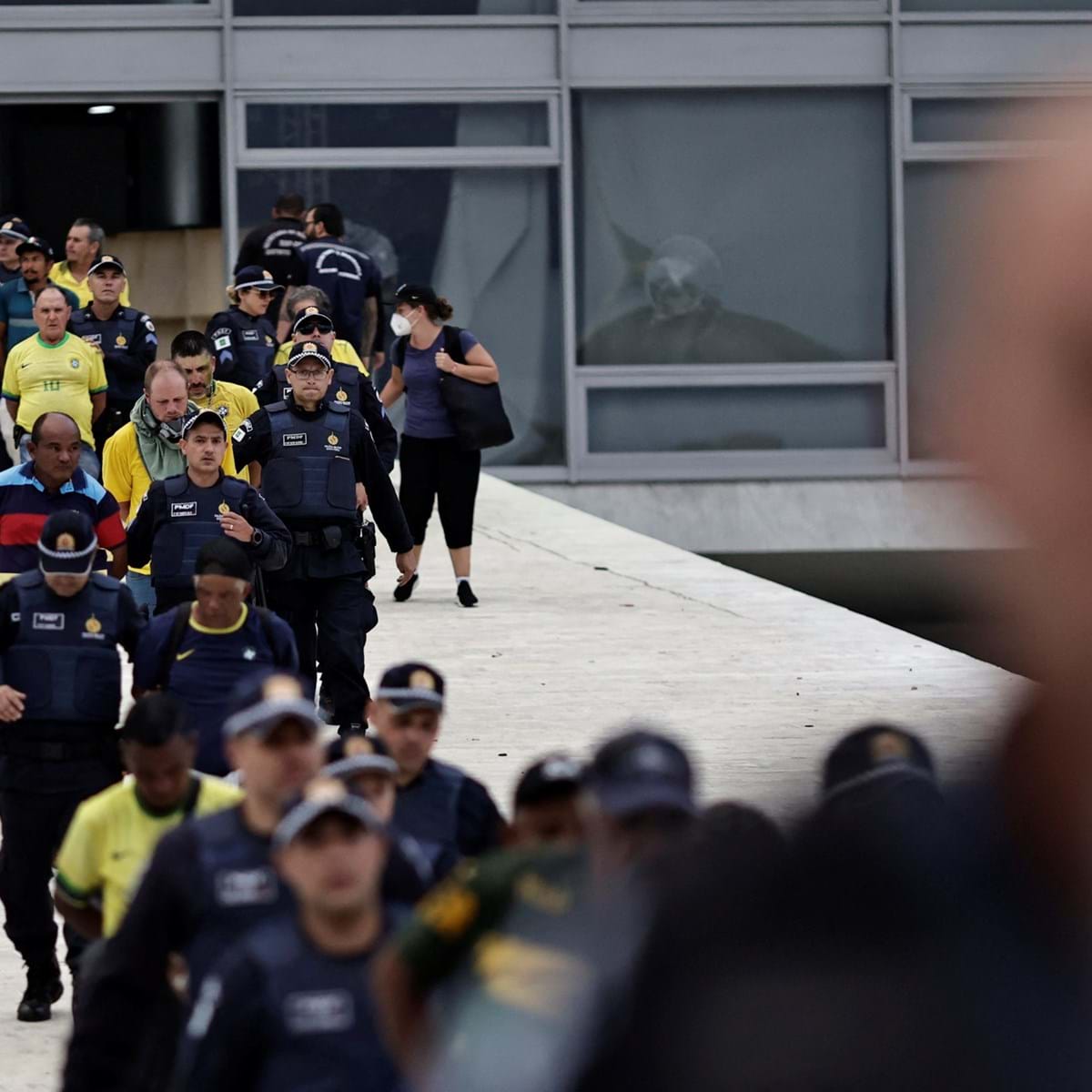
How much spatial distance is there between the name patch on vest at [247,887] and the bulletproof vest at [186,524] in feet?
15.3

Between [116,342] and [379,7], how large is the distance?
6535 mm

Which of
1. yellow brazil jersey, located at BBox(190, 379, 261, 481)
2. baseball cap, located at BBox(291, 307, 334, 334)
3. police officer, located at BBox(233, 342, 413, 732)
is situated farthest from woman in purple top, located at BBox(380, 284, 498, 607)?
police officer, located at BBox(233, 342, 413, 732)

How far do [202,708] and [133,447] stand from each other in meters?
2.81

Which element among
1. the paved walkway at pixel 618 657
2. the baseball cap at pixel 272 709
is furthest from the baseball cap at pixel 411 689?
the paved walkway at pixel 618 657

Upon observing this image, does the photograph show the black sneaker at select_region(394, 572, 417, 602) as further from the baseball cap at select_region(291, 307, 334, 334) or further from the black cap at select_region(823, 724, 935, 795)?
the black cap at select_region(823, 724, 935, 795)

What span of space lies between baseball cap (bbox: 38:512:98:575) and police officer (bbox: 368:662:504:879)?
1747 millimetres

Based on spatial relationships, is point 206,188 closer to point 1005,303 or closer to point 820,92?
point 820,92

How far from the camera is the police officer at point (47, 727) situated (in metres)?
7.06

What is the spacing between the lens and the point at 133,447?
9742mm

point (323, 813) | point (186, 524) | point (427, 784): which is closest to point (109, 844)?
point (427, 784)

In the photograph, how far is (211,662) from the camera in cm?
729

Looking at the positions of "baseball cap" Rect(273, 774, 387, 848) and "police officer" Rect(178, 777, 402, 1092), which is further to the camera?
"baseball cap" Rect(273, 774, 387, 848)

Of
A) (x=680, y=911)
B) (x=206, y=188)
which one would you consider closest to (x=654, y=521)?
(x=206, y=188)

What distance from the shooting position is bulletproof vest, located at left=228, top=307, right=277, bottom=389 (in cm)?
1314
